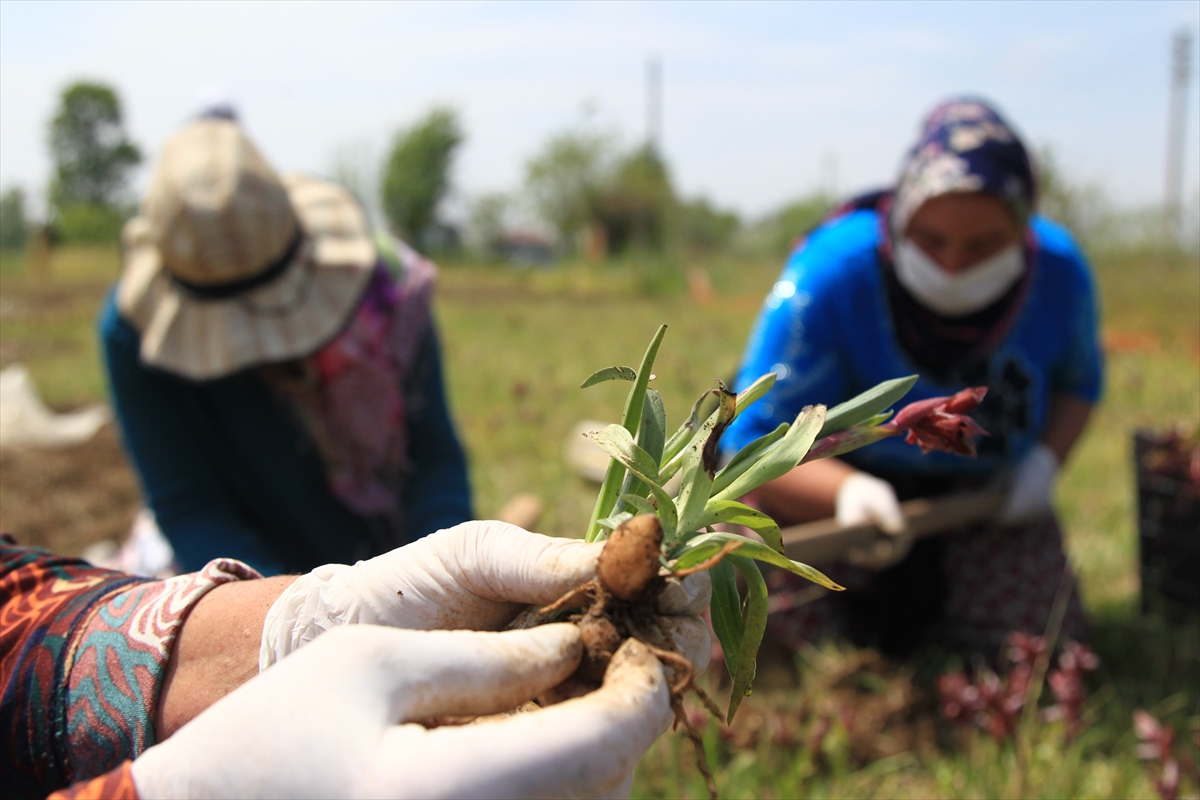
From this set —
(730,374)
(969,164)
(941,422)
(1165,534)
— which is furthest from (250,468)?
(1165,534)

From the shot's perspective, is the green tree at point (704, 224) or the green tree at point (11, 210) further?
the green tree at point (704, 224)

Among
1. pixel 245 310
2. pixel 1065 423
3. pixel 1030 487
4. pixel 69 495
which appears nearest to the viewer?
pixel 245 310

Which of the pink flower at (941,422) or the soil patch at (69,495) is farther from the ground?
the pink flower at (941,422)

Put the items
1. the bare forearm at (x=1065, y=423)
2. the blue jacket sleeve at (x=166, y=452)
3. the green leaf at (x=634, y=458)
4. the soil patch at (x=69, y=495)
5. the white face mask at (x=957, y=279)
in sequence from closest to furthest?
the green leaf at (x=634, y=458)
the blue jacket sleeve at (x=166, y=452)
the white face mask at (x=957, y=279)
the bare forearm at (x=1065, y=423)
the soil patch at (x=69, y=495)

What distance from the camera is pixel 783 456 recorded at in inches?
38.2

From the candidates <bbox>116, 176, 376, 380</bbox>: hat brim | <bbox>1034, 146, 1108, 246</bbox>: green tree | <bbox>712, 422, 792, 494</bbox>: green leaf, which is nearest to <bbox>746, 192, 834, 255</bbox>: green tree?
<bbox>1034, 146, 1108, 246</bbox>: green tree

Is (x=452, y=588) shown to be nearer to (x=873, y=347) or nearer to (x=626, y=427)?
(x=626, y=427)

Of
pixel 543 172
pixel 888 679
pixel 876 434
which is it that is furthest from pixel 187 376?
pixel 543 172

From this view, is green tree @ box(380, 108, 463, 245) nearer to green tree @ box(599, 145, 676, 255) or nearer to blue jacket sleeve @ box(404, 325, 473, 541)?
green tree @ box(599, 145, 676, 255)

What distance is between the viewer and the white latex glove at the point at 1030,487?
2.65m

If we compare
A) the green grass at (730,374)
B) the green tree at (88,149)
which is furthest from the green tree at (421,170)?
the green tree at (88,149)

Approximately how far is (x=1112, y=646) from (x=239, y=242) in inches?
108

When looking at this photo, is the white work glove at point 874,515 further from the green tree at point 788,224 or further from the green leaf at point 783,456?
the green tree at point 788,224

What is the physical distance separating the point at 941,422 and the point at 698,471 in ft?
0.97
